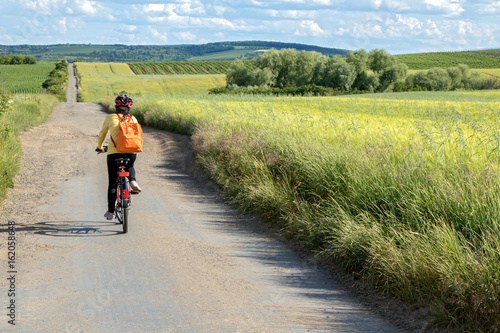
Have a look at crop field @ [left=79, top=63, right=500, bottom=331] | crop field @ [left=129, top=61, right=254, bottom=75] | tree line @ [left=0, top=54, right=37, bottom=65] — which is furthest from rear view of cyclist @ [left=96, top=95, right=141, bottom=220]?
tree line @ [left=0, top=54, right=37, bottom=65]

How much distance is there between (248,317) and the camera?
4.89m

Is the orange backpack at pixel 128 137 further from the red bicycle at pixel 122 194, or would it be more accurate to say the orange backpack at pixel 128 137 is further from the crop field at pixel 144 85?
the crop field at pixel 144 85

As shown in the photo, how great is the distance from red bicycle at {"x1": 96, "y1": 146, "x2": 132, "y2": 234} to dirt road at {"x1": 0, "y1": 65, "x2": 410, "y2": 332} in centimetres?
26

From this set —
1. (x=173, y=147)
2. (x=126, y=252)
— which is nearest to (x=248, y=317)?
(x=126, y=252)

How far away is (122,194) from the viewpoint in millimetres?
8188

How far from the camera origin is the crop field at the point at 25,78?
95769mm

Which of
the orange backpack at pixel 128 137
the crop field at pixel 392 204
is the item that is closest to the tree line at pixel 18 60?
the crop field at pixel 392 204

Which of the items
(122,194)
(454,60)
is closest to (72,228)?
(122,194)

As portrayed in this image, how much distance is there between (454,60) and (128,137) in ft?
498

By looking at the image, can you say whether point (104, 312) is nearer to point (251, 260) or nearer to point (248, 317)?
point (248, 317)

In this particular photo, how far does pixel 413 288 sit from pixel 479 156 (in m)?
3.51

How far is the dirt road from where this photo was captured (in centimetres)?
479

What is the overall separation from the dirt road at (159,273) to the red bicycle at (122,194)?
0.86ft

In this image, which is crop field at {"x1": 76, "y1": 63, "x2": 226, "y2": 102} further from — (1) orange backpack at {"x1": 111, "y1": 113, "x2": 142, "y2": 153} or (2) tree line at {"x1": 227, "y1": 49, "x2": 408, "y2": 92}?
(1) orange backpack at {"x1": 111, "y1": 113, "x2": 142, "y2": 153}
